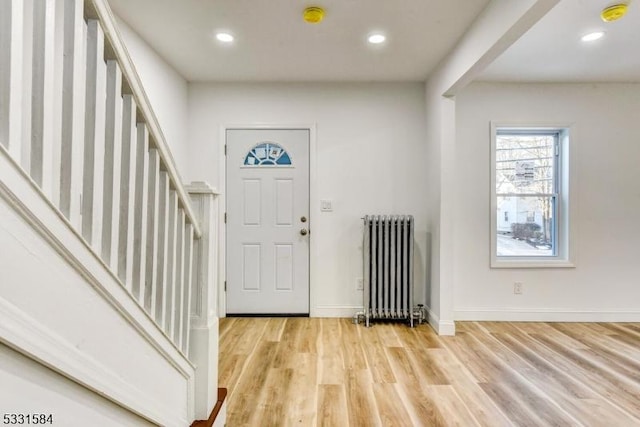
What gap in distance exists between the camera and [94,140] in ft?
2.88

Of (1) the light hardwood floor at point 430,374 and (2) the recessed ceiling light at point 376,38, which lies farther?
(2) the recessed ceiling light at point 376,38

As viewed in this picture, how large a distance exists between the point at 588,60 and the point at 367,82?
1906 millimetres

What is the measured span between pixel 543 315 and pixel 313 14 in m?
3.46

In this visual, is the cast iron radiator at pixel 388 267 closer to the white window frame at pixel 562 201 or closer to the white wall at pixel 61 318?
the white window frame at pixel 562 201

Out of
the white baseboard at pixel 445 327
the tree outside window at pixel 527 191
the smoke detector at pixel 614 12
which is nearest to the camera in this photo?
the smoke detector at pixel 614 12

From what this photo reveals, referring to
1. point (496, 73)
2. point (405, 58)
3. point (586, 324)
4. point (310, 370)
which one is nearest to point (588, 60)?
point (496, 73)

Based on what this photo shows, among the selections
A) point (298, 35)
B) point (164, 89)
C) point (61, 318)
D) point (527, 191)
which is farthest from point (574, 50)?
point (61, 318)

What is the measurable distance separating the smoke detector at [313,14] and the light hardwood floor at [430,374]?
7.85 feet

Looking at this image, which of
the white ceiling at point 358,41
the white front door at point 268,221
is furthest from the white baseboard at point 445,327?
the white ceiling at point 358,41

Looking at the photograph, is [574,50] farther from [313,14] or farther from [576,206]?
[313,14]

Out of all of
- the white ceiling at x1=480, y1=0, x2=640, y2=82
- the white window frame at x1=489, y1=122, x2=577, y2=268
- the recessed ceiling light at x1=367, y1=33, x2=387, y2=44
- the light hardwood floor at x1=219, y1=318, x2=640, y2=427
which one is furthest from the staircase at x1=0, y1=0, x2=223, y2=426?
the white window frame at x1=489, y1=122, x2=577, y2=268

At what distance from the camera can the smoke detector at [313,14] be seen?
2222 mm

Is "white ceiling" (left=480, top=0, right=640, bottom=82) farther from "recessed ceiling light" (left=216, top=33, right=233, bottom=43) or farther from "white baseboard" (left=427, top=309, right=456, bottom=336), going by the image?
"white baseboard" (left=427, top=309, right=456, bottom=336)

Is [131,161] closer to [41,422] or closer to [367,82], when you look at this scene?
[41,422]
